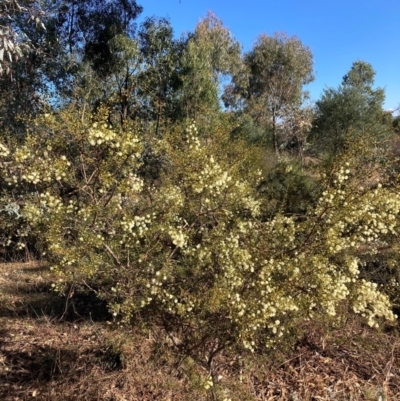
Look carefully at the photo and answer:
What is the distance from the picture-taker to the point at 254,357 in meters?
3.18

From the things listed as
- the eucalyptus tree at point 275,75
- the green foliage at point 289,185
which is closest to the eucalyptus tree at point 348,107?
the eucalyptus tree at point 275,75

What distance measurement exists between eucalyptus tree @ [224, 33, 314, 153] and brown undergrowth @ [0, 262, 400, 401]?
1896 cm

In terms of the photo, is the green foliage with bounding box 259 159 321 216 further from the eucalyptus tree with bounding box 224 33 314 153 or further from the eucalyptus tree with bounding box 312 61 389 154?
the eucalyptus tree with bounding box 224 33 314 153

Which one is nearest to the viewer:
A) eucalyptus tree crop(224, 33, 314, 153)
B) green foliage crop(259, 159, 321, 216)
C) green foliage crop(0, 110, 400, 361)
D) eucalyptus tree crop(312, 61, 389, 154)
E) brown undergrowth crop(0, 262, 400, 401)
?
green foliage crop(0, 110, 400, 361)

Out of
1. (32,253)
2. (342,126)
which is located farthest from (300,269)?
(342,126)

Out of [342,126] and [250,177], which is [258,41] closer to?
[342,126]

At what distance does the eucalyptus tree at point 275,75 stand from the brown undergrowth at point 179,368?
18962 mm

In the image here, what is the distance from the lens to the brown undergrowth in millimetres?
3053

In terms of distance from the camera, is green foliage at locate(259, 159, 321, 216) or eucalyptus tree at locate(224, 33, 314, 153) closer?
green foliage at locate(259, 159, 321, 216)

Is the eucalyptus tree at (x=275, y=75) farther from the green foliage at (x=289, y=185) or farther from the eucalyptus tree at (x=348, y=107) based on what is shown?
the green foliage at (x=289, y=185)

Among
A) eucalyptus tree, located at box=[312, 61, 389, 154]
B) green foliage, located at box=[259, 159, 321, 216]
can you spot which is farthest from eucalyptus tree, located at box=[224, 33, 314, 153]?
green foliage, located at box=[259, 159, 321, 216]

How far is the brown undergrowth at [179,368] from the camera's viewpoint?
10.0 ft

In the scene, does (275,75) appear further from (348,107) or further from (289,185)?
(289,185)

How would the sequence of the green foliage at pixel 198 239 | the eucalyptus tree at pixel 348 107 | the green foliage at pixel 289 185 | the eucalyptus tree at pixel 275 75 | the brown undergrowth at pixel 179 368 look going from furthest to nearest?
the eucalyptus tree at pixel 275 75, the eucalyptus tree at pixel 348 107, the green foliage at pixel 289 185, the brown undergrowth at pixel 179 368, the green foliage at pixel 198 239
